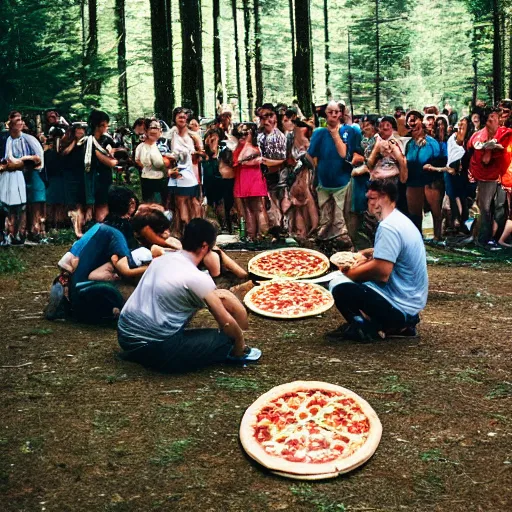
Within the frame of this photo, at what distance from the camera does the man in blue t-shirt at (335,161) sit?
1124 centimetres

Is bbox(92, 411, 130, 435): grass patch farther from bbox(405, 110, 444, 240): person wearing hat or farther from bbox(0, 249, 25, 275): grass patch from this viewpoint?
bbox(405, 110, 444, 240): person wearing hat

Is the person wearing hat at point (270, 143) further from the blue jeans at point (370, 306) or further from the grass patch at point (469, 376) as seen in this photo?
the grass patch at point (469, 376)

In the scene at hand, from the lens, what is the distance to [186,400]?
594 cm

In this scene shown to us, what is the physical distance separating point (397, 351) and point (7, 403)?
3.45 m

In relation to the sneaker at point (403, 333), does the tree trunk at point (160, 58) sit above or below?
above

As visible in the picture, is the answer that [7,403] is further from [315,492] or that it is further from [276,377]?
[315,492]

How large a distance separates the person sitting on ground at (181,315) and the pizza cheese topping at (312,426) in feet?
3.24

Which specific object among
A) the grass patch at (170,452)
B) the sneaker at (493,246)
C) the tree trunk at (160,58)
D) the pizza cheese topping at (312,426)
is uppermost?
the tree trunk at (160,58)

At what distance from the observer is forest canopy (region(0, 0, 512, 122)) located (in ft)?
54.9

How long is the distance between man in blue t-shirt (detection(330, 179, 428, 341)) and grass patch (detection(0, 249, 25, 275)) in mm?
5876

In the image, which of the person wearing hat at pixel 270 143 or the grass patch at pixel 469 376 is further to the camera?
the person wearing hat at pixel 270 143

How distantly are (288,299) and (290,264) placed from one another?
59.6 inches

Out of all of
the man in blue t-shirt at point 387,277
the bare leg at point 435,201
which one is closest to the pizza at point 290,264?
the man in blue t-shirt at point 387,277

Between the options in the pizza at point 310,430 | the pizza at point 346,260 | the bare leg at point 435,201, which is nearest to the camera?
the pizza at point 310,430
